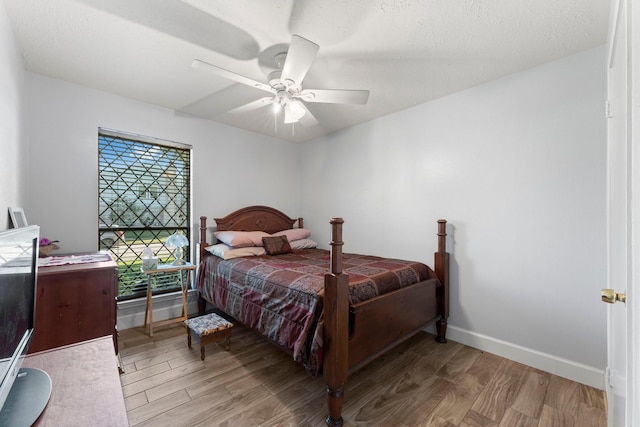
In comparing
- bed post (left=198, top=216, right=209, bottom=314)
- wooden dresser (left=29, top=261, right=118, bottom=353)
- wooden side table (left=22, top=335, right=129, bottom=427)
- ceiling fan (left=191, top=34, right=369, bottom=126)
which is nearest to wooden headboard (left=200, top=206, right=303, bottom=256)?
bed post (left=198, top=216, right=209, bottom=314)

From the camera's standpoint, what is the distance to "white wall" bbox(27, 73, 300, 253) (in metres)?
2.37

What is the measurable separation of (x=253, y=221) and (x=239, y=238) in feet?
2.00

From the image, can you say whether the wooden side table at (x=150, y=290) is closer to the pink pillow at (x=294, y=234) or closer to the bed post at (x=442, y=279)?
the pink pillow at (x=294, y=234)

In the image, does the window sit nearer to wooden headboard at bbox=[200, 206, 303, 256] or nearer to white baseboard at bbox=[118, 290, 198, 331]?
white baseboard at bbox=[118, 290, 198, 331]

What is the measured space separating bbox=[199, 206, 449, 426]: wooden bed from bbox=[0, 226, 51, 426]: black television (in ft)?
3.94

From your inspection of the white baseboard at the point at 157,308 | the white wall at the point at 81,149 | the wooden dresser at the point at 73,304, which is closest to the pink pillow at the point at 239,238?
the white wall at the point at 81,149

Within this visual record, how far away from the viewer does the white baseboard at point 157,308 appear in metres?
2.77

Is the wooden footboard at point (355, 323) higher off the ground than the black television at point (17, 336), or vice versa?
the black television at point (17, 336)

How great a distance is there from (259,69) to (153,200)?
76.5 inches

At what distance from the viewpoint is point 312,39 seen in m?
1.84

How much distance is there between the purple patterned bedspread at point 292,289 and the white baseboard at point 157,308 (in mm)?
379

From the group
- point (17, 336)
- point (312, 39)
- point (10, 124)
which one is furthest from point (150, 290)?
point (312, 39)

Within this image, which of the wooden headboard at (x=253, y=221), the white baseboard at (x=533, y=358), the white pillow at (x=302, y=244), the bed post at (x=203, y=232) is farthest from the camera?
the white pillow at (x=302, y=244)

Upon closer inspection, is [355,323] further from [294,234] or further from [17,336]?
[294,234]
